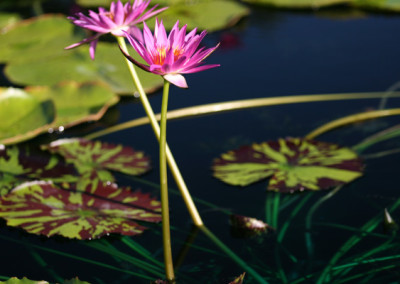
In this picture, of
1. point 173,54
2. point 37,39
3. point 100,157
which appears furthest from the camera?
point 37,39

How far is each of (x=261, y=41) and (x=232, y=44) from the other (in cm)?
14

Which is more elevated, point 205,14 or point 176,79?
point 205,14

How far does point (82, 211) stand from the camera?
1.31 meters

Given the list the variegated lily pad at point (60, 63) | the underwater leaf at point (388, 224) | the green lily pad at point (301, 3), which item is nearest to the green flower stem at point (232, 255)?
the underwater leaf at point (388, 224)

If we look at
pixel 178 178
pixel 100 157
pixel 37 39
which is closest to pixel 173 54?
pixel 178 178

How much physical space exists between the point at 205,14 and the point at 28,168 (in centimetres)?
164

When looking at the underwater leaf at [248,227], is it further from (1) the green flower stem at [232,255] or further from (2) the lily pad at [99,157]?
(2) the lily pad at [99,157]

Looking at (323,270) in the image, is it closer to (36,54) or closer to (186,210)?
(186,210)

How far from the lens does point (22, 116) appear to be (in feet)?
6.07

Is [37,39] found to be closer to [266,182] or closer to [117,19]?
[266,182]

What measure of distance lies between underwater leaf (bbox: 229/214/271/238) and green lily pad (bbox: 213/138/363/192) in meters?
0.16

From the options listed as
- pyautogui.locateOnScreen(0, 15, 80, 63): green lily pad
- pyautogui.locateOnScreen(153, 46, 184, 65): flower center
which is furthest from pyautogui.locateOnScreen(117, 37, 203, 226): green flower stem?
pyautogui.locateOnScreen(0, 15, 80, 63): green lily pad

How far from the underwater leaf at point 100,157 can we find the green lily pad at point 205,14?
1215 millimetres

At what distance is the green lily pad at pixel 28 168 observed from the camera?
1510 mm
